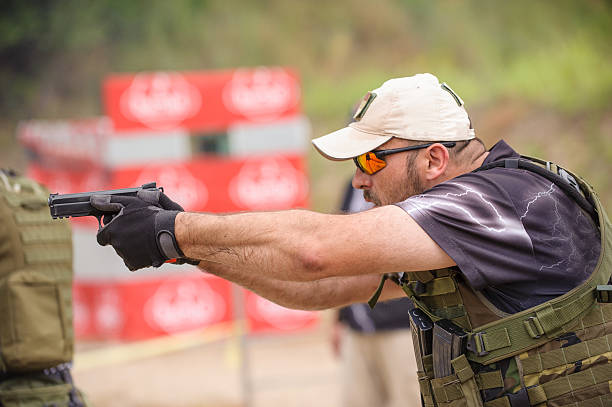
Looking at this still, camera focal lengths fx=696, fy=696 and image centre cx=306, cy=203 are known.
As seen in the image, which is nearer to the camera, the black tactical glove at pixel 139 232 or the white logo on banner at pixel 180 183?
the black tactical glove at pixel 139 232

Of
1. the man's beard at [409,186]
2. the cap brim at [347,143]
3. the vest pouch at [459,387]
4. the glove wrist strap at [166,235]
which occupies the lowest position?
the vest pouch at [459,387]

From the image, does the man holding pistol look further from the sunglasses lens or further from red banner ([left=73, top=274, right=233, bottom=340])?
red banner ([left=73, top=274, right=233, bottom=340])

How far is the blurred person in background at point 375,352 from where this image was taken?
392 centimetres

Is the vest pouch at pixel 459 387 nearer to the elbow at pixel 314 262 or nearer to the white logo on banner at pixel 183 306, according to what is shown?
the elbow at pixel 314 262

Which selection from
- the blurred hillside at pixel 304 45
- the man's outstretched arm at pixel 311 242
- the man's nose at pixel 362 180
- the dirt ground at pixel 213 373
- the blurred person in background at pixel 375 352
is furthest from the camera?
the blurred hillside at pixel 304 45

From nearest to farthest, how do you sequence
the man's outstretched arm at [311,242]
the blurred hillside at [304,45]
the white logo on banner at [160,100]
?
the man's outstretched arm at [311,242], the white logo on banner at [160,100], the blurred hillside at [304,45]

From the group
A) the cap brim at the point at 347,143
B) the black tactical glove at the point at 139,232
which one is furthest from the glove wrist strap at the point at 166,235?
the cap brim at the point at 347,143

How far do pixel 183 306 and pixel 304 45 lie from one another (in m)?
12.3

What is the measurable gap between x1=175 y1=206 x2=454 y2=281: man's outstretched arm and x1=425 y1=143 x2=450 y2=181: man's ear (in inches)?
12.7

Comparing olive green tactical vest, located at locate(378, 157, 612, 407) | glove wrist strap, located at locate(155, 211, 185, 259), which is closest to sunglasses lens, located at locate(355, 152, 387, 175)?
olive green tactical vest, located at locate(378, 157, 612, 407)

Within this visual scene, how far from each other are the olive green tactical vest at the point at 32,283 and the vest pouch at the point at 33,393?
0.06 m

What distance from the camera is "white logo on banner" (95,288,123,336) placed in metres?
9.02

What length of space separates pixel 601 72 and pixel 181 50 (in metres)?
11.6

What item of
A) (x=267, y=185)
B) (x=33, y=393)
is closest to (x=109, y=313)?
(x=267, y=185)
